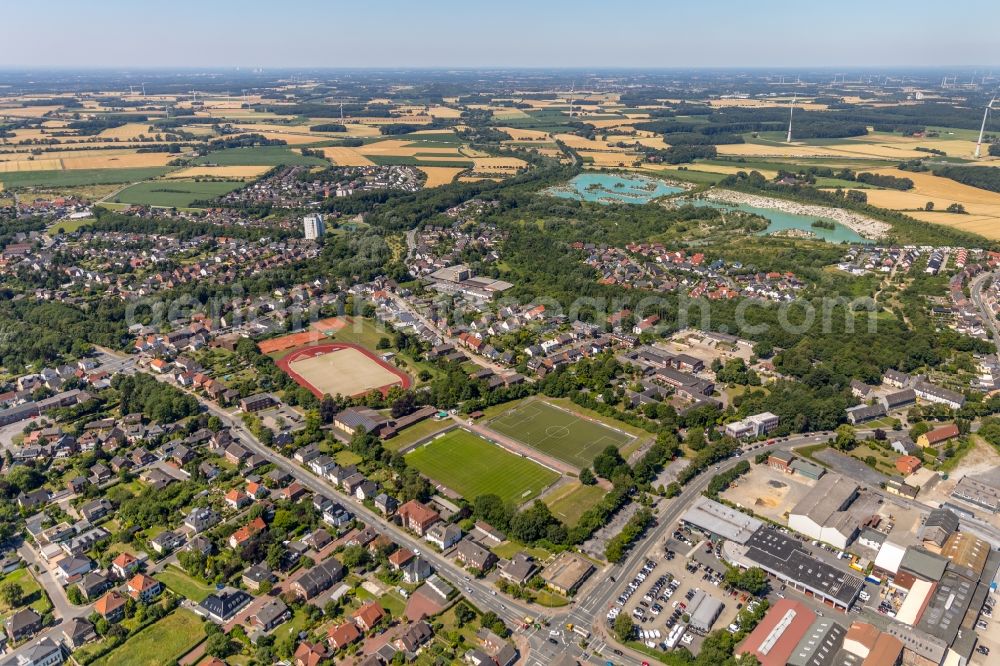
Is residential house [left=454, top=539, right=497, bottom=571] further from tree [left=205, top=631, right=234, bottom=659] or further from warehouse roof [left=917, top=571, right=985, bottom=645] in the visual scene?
warehouse roof [left=917, top=571, right=985, bottom=645]

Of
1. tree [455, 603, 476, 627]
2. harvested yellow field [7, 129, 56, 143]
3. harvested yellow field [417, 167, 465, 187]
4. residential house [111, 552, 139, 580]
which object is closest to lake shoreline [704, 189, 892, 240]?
harvested yellow field [417, 167, 465, 187]

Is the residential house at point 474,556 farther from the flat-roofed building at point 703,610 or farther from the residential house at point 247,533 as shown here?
the residential house at point 247,533

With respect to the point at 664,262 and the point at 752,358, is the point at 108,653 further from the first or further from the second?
the point at 664,262

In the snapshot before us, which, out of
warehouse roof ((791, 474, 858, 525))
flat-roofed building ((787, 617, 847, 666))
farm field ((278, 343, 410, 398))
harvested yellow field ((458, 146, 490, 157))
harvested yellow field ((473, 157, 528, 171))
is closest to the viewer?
flat-roofed building ((787, 617, 847, 666))

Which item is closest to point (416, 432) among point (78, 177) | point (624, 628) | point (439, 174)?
point (624, 628)

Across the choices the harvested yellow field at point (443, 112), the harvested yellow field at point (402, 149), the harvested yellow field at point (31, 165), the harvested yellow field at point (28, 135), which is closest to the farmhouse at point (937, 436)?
the harvested yellow field at point (402, 149)

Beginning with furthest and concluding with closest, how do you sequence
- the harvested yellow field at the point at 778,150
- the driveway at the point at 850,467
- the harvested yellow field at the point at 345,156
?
the harvested yellow field at the point at 778,150, the harvested yellow field at the point at 345,156, the driveway at the point at 850,467
